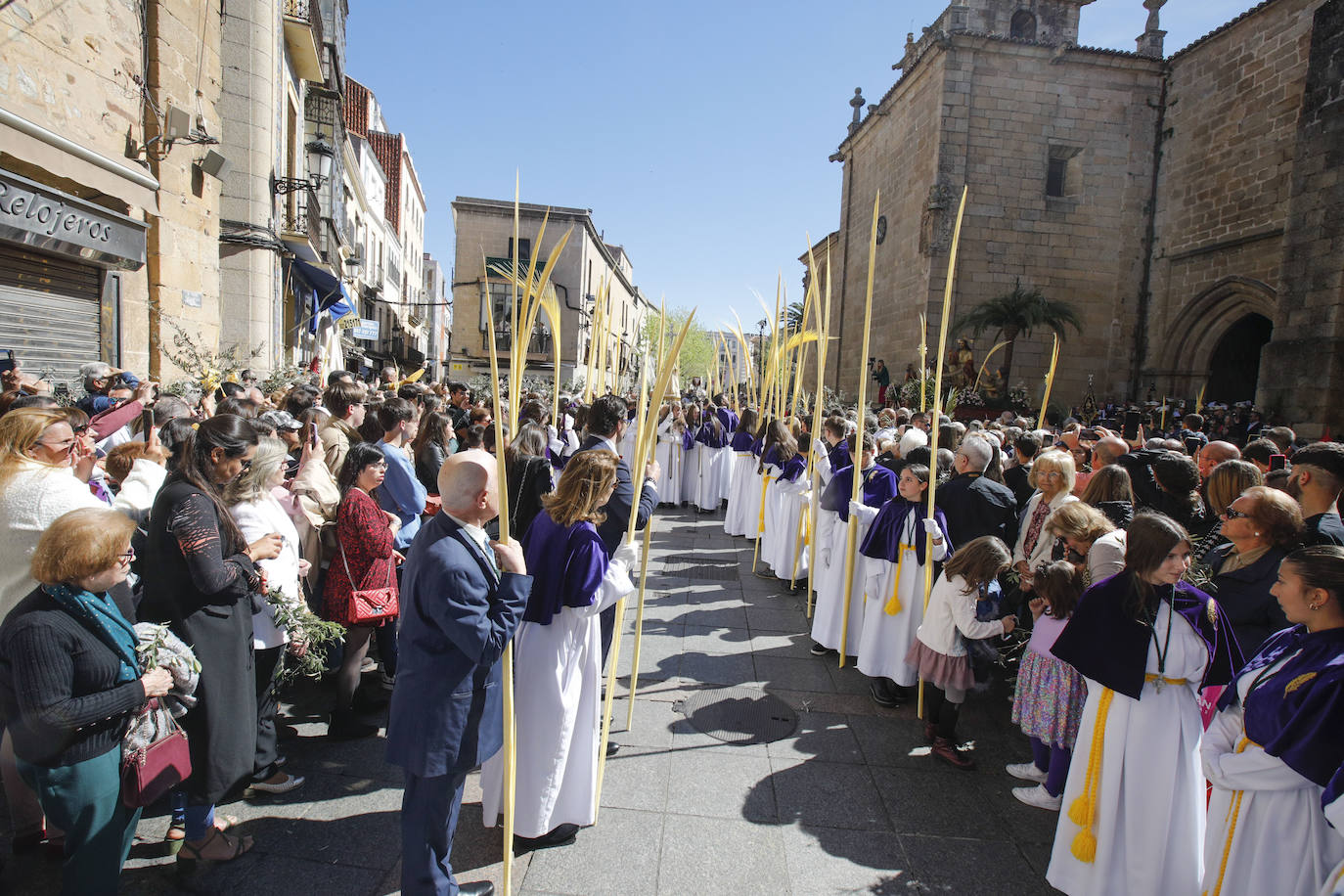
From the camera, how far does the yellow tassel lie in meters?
2.77

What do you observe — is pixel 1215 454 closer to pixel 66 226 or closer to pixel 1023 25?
pixel 66 226

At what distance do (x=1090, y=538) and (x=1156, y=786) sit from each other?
1.16 m

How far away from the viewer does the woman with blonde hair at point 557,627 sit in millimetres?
2926

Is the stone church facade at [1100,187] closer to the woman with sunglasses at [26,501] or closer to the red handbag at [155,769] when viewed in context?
the woman with sunglasses at [26,501]

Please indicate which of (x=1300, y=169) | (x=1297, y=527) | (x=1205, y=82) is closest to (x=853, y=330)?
(x=1205, y=82)

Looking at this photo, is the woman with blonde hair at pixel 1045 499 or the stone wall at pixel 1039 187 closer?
the woman with blonde hair at pixel 1045 499

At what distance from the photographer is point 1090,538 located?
3.48 m

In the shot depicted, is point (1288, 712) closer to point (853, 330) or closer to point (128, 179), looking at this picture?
→ point (128, 179)

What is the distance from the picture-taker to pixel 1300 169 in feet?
37.7

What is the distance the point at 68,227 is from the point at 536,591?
7.14 m

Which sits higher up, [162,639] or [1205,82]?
[1205,82]

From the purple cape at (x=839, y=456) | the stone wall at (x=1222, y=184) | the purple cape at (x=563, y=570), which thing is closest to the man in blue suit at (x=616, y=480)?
the purple cape at (x=563, y=570)

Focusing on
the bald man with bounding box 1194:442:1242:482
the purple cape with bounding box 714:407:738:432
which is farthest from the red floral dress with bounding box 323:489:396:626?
the purple cape with bounding box 714:407:738:432

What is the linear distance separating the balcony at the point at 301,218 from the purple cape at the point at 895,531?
11685mm
